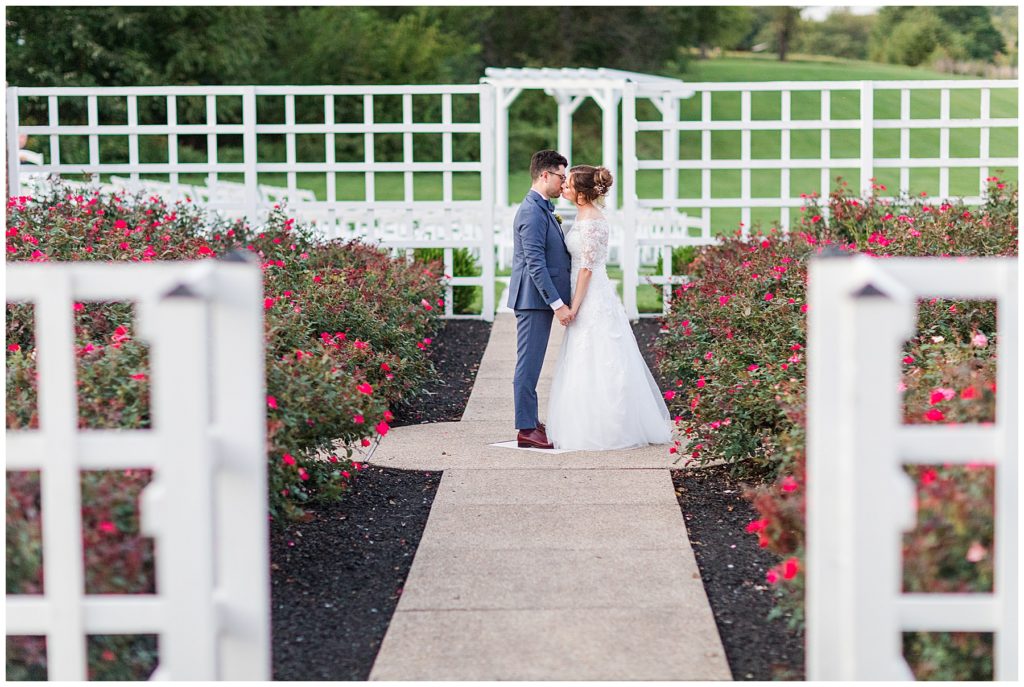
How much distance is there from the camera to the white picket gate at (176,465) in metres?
2.52

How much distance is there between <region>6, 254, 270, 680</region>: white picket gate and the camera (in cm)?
252

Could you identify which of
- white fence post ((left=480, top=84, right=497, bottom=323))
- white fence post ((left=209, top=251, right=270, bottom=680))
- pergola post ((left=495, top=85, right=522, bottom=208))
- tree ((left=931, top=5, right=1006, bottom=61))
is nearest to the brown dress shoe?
white fence post ((left=209, top=251, right=270, bottom=680))

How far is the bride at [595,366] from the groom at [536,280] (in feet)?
0.27

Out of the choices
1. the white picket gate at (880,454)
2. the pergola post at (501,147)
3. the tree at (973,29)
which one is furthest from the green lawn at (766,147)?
the white picket gate at (880,454)

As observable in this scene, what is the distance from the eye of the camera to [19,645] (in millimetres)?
3027

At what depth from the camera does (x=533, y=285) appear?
251 inches

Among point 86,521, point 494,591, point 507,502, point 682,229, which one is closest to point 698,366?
point 507,502

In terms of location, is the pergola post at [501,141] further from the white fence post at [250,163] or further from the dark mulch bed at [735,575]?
the dark mulch bed at [735,575]

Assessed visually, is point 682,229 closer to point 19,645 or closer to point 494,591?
point 494,591

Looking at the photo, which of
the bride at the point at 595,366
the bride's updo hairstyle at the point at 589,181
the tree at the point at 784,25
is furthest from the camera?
the tree at the point at 784,25

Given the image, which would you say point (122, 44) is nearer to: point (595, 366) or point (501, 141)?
point (501, 141)

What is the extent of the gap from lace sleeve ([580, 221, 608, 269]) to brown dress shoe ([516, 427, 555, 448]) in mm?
928

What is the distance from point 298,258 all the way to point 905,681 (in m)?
7.02

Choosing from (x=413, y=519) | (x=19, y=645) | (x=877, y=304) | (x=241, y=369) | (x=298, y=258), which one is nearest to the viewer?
(x=877, y=304)
